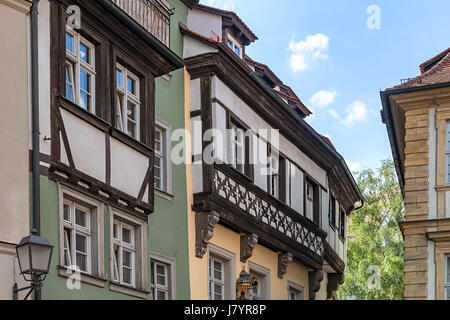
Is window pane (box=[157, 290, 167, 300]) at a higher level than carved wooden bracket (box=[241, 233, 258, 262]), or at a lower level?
lower

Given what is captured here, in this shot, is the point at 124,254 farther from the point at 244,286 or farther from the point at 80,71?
the point at 80,71

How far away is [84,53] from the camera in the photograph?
16016mm

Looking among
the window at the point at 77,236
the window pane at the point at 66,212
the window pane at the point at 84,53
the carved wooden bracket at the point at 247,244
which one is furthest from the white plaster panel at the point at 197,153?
the window pane at the point at 66,212

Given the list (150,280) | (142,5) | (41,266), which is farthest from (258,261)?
(41,266)

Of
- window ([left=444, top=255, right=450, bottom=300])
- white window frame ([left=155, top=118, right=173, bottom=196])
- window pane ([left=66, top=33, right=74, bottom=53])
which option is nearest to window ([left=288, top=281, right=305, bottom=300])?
window ([left=444, top=255, right=450, bottom=300])

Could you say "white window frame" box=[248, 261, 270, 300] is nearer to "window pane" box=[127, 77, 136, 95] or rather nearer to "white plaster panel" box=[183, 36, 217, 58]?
"white plaster panel" box=[183, 36, 217, 58]

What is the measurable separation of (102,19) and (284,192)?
9.79 m

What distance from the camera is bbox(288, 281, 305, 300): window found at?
999 inches

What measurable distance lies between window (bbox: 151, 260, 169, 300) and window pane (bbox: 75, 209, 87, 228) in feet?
9.74

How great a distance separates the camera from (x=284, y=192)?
81.0ft

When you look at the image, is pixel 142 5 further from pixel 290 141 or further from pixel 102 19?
pixel 290 141
